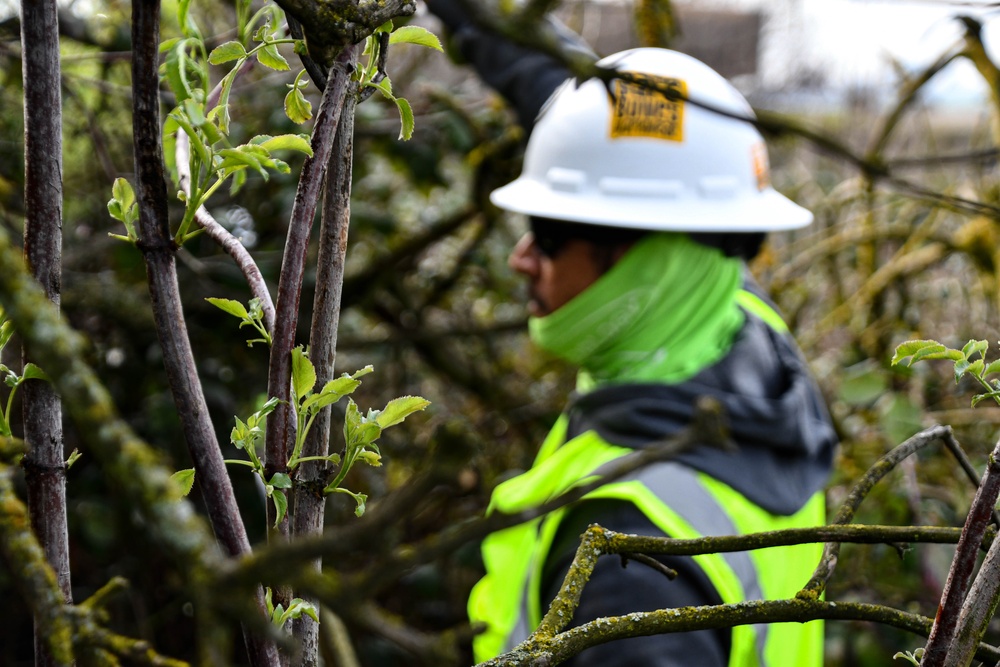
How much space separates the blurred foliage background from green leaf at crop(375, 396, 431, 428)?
1230 mm

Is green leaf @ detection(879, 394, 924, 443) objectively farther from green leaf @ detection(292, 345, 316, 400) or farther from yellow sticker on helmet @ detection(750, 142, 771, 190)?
green leaf @ detection(292, 345, 316, 400)

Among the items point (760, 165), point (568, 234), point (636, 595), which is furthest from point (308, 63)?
point (760, 165)

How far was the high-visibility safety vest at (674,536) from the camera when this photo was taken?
4.70 ft

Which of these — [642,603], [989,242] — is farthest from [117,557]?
[989,242]

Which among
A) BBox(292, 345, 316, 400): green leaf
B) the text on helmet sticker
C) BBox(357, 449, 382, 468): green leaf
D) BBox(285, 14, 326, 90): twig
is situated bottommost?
BBox(357, 449, 382, 468): green leaf

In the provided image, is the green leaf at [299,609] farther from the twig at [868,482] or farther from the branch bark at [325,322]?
the twig at [868,482]

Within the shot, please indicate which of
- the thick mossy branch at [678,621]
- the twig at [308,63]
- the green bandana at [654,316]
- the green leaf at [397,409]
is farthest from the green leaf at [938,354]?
the green bandana at [654,316]

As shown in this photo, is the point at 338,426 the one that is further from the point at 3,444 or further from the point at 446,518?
the point at 3,444

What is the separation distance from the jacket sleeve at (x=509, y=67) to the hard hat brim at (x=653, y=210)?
0.46 metres

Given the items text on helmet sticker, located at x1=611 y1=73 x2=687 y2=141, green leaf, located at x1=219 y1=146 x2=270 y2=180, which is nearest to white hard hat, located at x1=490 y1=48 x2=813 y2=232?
text on helmet sticker, located at x1=611 y1=73 x2=687 y2=141

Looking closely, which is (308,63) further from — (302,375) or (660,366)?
(660,366)

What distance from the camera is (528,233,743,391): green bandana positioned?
1850 mm

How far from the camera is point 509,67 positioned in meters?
2.52

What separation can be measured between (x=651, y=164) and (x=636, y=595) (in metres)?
1.08
